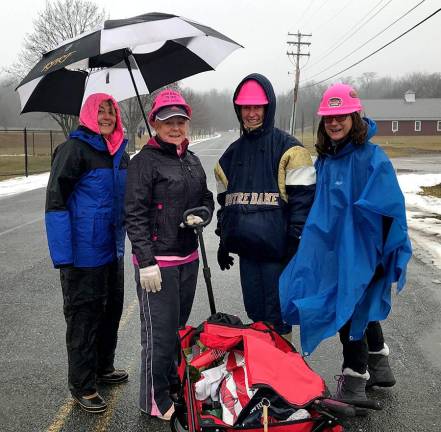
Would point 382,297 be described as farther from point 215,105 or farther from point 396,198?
point 215,105

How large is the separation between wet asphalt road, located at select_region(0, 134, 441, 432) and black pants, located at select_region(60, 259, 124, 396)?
255 millimetres

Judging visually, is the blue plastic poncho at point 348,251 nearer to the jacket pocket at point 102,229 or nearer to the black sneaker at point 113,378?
the jacket pocket at point 102,229

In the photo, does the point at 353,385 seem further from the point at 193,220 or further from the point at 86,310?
the point at 86,310

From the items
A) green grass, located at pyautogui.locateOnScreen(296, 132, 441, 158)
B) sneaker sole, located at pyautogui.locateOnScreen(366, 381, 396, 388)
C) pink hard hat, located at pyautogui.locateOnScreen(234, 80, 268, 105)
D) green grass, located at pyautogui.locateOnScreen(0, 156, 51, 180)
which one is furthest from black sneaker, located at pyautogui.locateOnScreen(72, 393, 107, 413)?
green grass, located at pyautogui.locateOnScreen(296, 132, 441, 158)

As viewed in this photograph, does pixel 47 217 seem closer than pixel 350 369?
Yes

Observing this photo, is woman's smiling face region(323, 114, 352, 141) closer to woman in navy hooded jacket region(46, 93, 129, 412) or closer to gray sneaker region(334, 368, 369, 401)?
woman in navy hooded jacket region(46, 93, 129, 412)

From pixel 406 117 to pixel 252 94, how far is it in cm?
7707

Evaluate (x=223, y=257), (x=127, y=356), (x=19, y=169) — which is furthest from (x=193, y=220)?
(x=19, y=169)

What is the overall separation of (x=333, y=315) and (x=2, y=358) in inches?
111

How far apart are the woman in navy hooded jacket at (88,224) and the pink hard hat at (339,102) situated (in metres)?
1.34

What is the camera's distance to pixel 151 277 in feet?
9.60

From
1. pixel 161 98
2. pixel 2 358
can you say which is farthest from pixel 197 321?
pixel 161 98

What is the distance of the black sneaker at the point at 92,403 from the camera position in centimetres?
333

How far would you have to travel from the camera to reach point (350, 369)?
331cm
